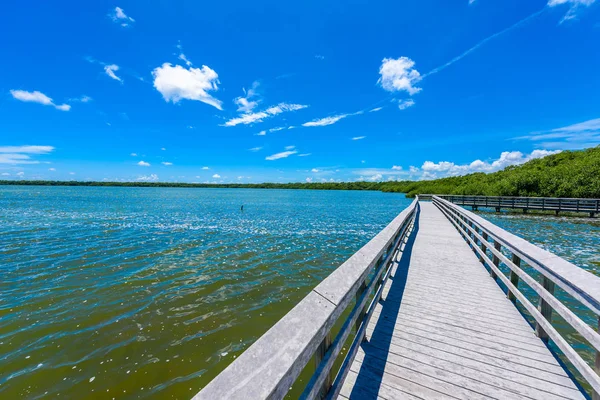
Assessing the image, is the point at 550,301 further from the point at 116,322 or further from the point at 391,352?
the point at 116,322

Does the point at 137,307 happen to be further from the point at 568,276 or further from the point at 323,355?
the point at 568,276

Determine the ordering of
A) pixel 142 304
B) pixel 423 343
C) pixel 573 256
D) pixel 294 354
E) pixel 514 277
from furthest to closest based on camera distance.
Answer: pixel 573 256 → pixel 142 304 → pixel 514 277 → pixel 423 343 → pixel 294 354

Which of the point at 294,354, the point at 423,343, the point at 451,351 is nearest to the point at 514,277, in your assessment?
the point at 451,351

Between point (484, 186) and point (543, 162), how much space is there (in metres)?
30.9

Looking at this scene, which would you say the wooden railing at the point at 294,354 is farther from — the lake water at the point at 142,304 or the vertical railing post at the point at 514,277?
the vertical railing post at the point at 514,277

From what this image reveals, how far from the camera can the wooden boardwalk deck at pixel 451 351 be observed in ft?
8.04

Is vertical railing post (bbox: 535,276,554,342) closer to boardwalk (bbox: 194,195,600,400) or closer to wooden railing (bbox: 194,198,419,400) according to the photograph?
boardwalk (bbox: 194,195,600,400)

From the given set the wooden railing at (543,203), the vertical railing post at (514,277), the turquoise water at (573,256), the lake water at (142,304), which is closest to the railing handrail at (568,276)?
the vertical railing post at (514,277)

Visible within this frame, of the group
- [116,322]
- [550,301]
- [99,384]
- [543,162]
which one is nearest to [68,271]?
[116,322]

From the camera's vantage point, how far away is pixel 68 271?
8195mm

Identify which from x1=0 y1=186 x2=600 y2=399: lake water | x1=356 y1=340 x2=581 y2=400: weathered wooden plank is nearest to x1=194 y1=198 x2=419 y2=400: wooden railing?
x1=356 y1=340 x2=581 y2=400: weathered wooden plank

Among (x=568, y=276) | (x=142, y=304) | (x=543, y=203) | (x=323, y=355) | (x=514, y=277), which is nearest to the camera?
(x=323, y=355)

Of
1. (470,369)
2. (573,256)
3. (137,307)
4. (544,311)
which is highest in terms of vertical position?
(544,311)

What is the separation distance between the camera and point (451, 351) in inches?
118
